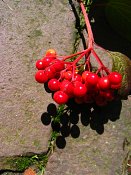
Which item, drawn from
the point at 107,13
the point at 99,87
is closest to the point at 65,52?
the point at 107,13

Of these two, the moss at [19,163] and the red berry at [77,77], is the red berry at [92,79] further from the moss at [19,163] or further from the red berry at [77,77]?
the moss at [19,163]

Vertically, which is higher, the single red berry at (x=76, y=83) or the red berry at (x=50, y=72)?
the red berry at (x=50, y=72)

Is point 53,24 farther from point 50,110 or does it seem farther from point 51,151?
point 51,151

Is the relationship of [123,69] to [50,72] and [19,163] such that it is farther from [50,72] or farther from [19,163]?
[19,163]

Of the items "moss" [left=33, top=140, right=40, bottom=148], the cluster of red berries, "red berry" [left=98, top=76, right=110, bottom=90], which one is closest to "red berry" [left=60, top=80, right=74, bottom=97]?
the cluster of red berries

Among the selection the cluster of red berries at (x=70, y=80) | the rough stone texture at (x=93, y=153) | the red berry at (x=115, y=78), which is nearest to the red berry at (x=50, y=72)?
the cluster of red berries at (x=70, y=80)

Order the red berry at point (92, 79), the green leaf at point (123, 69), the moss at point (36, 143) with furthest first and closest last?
the moss at point (36, 143), the green leaf at point (123, 69), the red berry at point (92, 79)

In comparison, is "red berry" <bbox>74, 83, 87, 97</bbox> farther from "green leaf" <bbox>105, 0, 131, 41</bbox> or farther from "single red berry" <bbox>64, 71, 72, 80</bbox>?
"green leaf" <bbox>105, 0, 131, 41</bbox>
